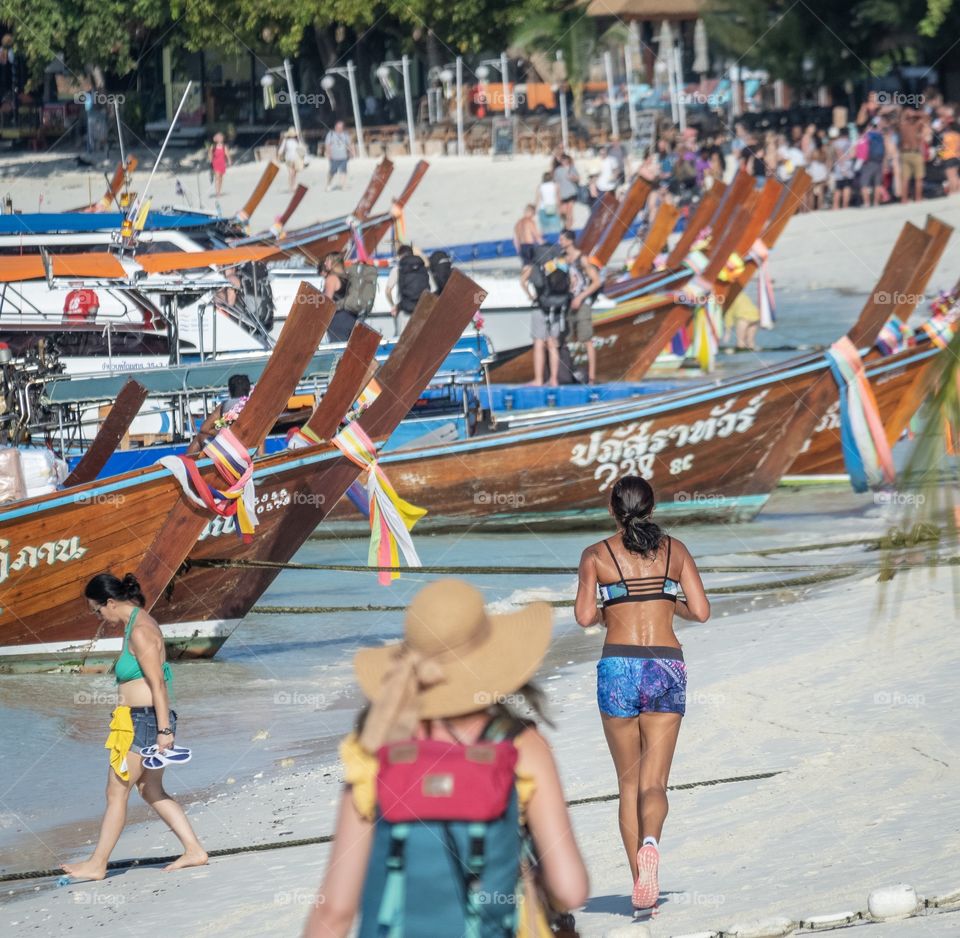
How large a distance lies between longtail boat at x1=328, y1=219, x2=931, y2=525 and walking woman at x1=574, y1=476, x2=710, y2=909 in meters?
7.93

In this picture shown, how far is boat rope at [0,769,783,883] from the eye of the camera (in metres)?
6.66

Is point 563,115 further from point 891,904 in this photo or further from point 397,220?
point 891,904

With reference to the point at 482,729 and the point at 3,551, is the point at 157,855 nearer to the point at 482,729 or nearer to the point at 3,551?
the point at 3,551

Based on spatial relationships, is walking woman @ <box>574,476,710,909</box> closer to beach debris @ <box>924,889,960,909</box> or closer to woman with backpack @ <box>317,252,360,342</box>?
beach debris @ <box>924,889,960,909</box>

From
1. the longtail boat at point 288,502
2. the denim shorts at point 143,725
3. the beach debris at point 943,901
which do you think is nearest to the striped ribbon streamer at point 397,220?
the longtail boat at point 288,502

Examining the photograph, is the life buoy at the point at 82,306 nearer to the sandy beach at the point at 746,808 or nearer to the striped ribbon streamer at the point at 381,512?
the striped ribbon streamer at the point at 381,512

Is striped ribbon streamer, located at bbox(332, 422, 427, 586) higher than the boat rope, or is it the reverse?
striped ribbon streamer, located at bbox(332, 422, 427, 586)

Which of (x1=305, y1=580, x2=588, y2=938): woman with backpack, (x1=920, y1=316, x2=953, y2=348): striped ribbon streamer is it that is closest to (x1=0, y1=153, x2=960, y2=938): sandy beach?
(x1=305, y1=580, x2=588, y2=938): woman with backpack

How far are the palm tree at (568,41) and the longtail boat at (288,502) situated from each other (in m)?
33.1

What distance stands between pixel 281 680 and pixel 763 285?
1414cm

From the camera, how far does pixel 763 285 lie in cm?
2291

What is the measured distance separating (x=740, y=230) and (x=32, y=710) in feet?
43.5

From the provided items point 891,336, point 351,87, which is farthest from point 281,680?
point 351,87

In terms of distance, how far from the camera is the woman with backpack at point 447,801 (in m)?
3.01
